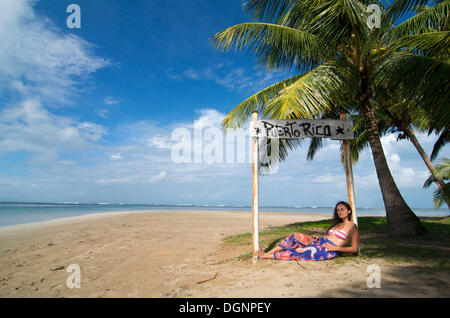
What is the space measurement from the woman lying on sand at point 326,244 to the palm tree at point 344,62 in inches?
83.4

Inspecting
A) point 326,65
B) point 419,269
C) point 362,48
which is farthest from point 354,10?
point 419,269

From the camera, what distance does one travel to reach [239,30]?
254 inches

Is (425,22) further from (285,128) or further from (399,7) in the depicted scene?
(285,128)

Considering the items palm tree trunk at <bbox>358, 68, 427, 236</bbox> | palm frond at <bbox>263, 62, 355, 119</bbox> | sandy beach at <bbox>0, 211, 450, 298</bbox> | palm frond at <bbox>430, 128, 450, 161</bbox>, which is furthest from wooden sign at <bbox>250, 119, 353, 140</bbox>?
palm frond at <bbox>430, 128, 450, 161</bbox>

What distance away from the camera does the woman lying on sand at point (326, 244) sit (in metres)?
4.07

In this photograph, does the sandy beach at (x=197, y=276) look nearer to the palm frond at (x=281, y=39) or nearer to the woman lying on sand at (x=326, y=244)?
the woman lying on sand at (x=326, y=244)

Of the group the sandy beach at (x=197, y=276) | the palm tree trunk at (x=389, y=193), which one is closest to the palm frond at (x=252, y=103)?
the palm tree trunk at (x=389, y=193)

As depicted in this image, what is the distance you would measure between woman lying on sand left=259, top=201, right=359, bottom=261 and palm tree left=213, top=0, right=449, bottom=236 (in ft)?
6.95

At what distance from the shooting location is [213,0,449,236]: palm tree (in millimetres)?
4887

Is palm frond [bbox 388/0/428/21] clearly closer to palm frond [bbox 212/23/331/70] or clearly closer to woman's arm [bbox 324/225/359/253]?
palm frond [bbox 212/23/331/70]

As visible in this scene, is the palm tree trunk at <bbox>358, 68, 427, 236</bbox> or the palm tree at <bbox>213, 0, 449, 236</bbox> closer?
the palm tree at <bbox>213, 0, 449, 236</bbox>

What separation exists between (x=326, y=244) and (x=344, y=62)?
5.21m
